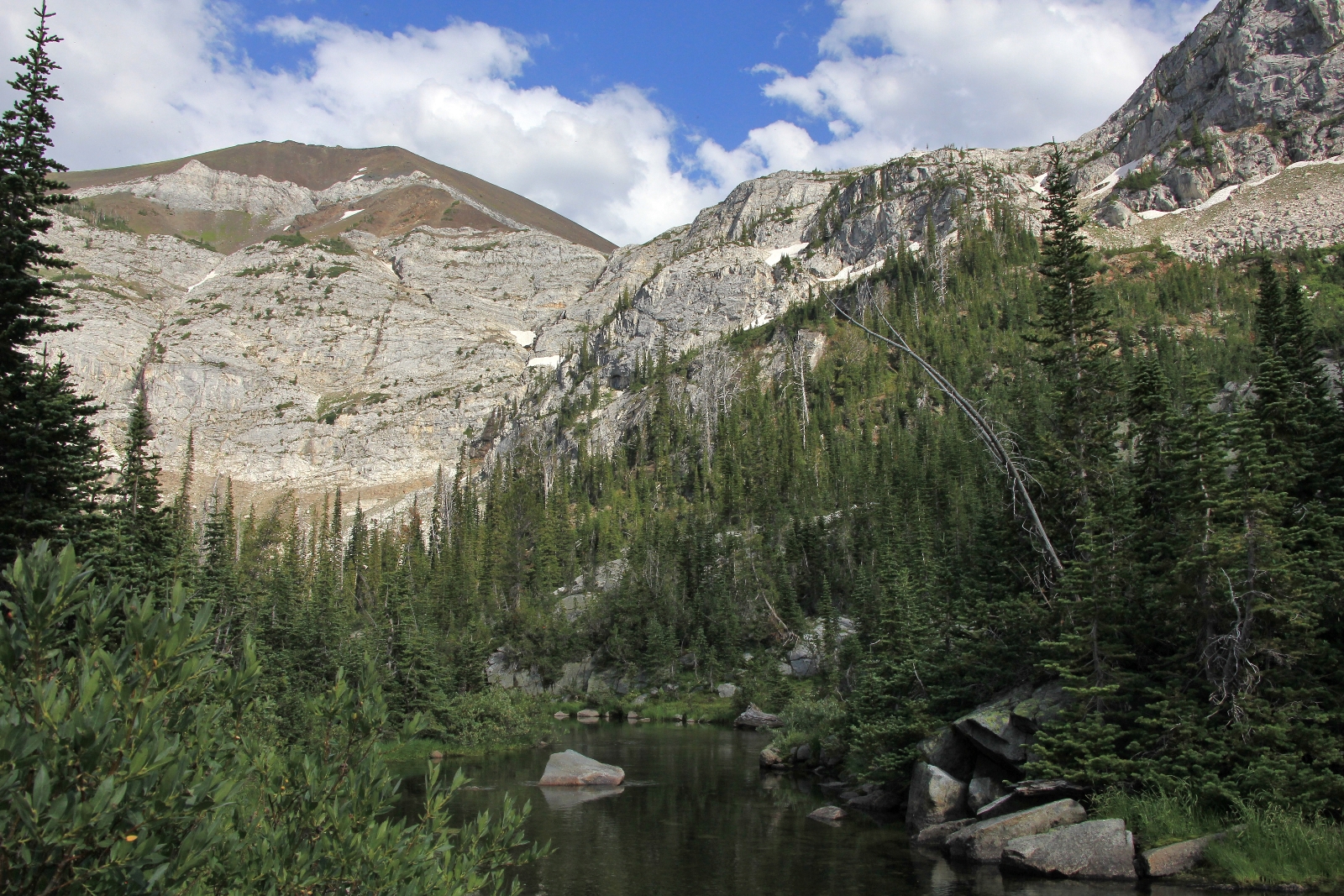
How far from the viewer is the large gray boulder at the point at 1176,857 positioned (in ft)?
61.6

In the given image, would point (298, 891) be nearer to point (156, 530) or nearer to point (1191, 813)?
point (1191, 813)

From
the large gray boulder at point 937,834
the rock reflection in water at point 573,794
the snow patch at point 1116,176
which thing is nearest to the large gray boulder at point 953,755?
the large gray boulder at point 937,834

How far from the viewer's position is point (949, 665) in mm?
30281

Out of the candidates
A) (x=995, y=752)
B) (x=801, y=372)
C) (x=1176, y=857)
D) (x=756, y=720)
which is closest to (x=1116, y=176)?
(x=801, y=372)

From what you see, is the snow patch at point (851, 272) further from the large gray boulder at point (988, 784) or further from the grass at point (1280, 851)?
the grass at point (1280, 851)

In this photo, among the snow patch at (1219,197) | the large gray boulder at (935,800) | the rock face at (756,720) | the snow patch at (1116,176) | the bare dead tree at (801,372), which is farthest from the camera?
the snow patch at (1116,176)

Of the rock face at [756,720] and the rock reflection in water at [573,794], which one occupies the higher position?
the rock reflection in water at [573,794]

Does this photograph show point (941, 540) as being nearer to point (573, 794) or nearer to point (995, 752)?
point (995, 752)

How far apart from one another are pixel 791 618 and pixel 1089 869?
57455 millimetres

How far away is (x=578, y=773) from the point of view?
Answer: 34.8 metres

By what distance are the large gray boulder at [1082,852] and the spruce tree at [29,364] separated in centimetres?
2970

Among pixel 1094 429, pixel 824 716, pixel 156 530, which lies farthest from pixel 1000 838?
pixel 156 530

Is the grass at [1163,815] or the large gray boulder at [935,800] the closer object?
the grass at [1163,815]

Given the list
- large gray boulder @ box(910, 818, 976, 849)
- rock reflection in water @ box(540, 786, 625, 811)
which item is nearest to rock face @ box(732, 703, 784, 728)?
rock reflection in water @ box(540, 786, 625, 811)
